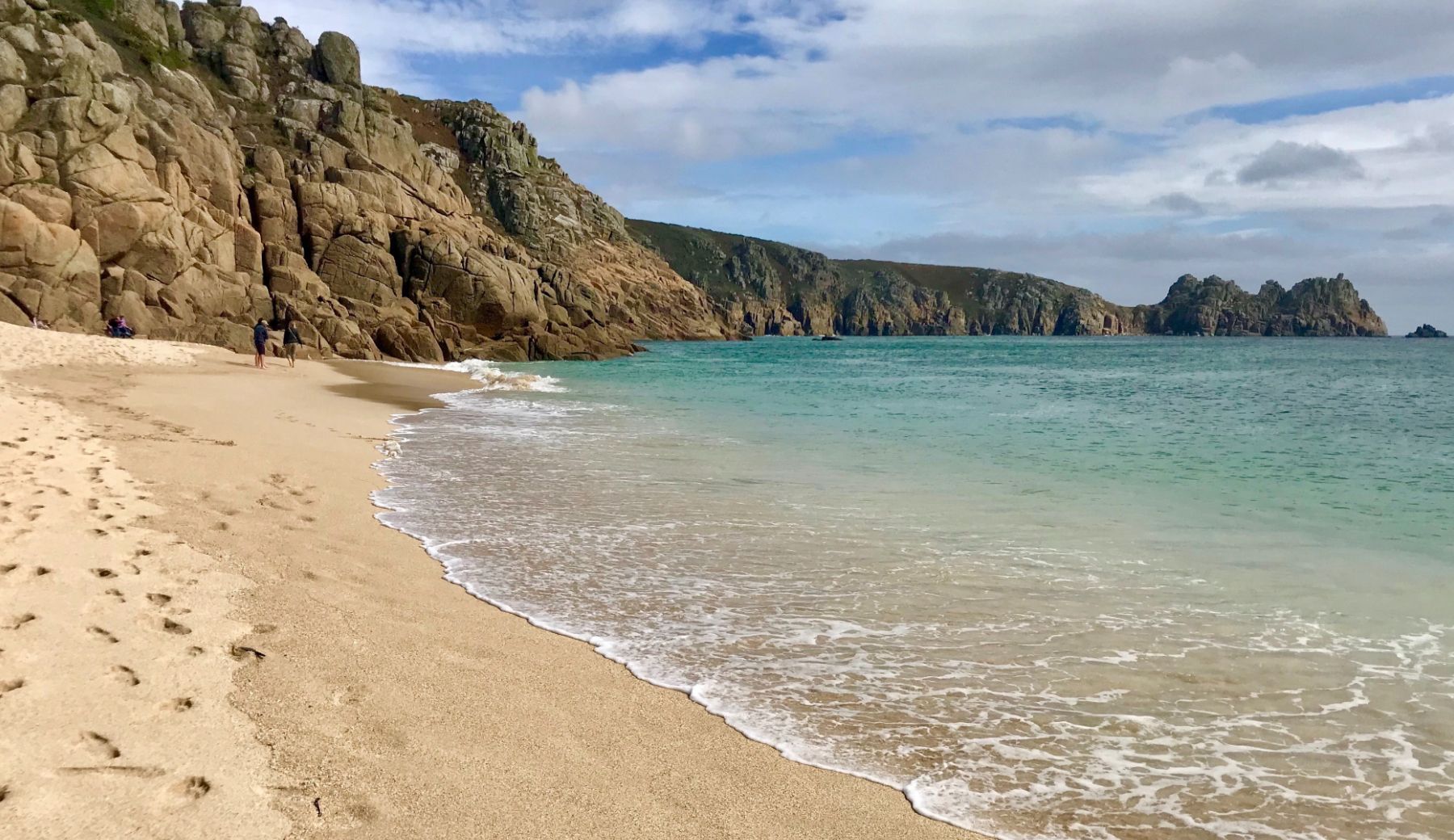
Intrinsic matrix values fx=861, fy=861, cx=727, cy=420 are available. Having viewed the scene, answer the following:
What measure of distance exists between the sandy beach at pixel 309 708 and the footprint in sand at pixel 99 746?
1cm

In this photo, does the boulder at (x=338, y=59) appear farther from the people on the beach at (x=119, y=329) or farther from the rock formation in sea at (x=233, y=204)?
the people on the beach at (x=119, y=329)

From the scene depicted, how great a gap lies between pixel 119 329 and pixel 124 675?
3776cm

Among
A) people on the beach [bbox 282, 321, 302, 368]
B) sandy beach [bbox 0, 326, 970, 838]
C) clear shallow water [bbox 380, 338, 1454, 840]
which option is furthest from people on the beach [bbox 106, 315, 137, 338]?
sandy beach [bbox 0, 326, 970, 838]

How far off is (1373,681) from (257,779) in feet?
22.4

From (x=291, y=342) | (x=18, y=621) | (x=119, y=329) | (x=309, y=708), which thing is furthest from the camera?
(x=291, y=342)

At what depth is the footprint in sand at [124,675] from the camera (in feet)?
14.9

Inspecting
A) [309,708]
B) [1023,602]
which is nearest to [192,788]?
[309,708]

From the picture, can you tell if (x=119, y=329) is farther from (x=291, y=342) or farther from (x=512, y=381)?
(x=512, y=381)

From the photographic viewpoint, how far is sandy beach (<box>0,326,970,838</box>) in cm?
366

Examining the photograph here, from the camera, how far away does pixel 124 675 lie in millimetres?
4609

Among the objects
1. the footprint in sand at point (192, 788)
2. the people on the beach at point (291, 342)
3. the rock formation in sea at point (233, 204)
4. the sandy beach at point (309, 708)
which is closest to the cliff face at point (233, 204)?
the rock formation in sea at point (233, 204)

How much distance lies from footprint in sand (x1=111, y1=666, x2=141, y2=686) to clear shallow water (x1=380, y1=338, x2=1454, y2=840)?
278 centimetres

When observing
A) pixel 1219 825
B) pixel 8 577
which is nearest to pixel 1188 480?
pixel 1219 825

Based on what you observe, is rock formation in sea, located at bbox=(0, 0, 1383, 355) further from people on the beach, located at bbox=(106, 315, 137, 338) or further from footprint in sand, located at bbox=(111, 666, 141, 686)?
footprint in sand, located at bbox=(111, 666, 141, 686)
